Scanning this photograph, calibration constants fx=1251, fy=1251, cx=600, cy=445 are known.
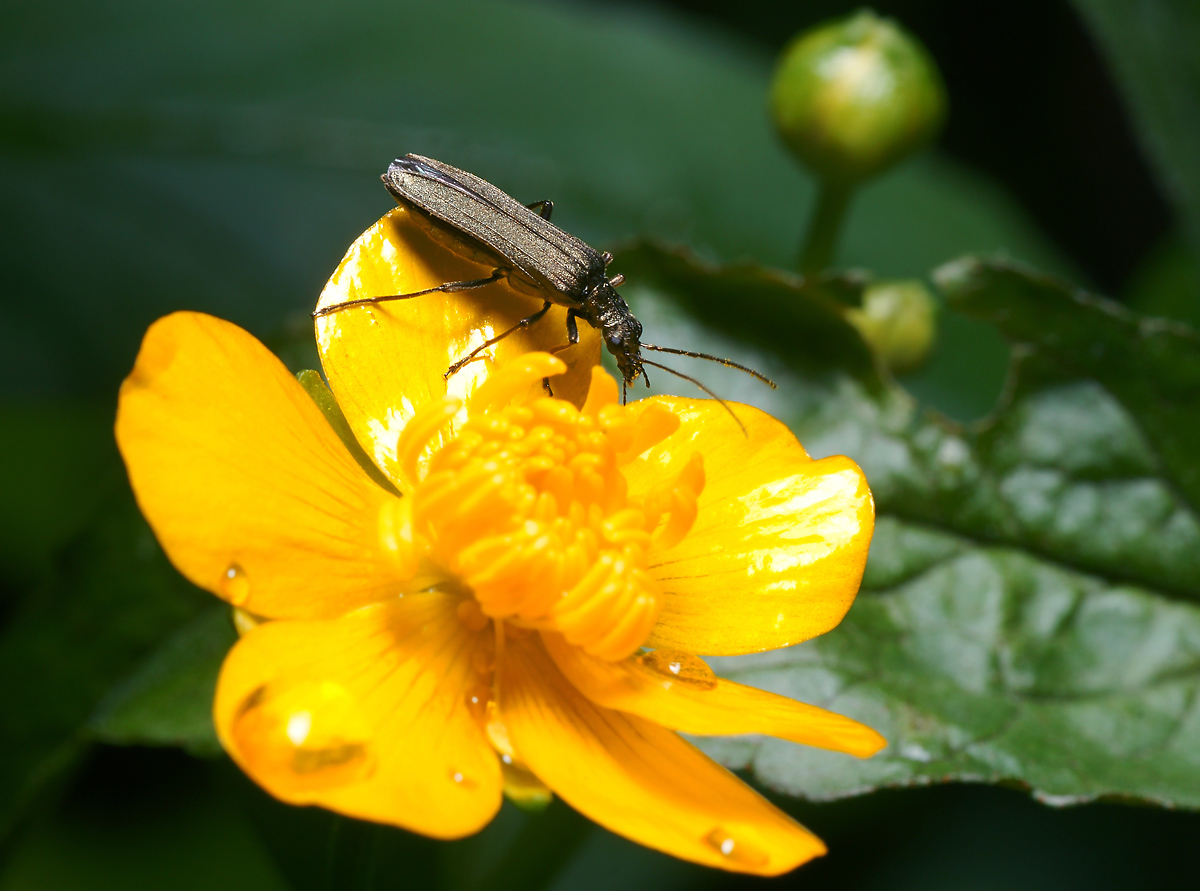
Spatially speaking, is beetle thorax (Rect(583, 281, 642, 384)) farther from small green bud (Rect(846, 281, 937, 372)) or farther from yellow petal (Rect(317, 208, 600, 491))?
small green bud (Rect(846, 281, 937, 372))

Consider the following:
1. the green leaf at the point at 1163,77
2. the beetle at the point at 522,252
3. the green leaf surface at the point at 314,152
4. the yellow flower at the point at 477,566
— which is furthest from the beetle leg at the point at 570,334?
the green leaf at the point at 1163,77

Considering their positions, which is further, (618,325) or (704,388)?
(618,325)

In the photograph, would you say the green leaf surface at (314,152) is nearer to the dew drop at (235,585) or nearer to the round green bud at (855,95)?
the round green bud at (855,95)

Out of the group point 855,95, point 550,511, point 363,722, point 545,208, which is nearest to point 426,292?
point 550,511

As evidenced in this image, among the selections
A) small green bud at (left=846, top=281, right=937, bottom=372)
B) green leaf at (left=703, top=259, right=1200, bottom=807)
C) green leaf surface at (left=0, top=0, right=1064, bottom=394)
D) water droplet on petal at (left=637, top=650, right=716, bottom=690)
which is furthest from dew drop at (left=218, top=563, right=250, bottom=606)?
green leaf surface at (left=0, top=0, right=1064, bottom=394)

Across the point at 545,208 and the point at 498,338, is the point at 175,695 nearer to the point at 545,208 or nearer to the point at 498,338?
the point at 498,338

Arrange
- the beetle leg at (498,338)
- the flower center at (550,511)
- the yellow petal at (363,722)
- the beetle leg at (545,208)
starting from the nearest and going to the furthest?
the yellow petal at (363,722)
the flower center at (550,511)
the beetle leg at (498,338)
the beetle leg at (545,208)
